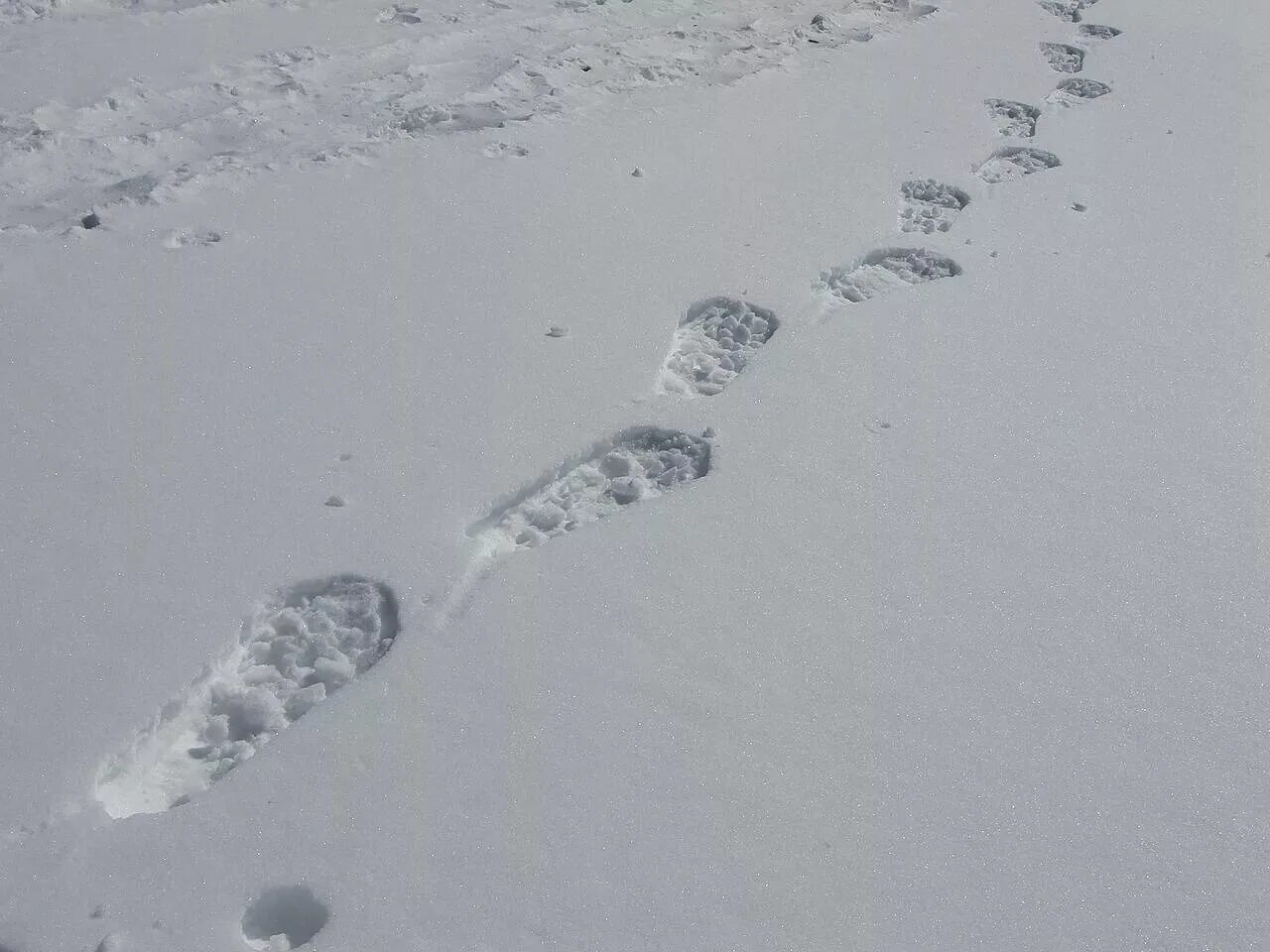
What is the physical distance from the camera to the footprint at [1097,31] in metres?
3.66

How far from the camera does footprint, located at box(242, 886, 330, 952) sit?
4.10 ft

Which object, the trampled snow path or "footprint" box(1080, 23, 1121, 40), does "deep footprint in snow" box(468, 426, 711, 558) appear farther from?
"footprint" box(1080, 23, 1121, 40)

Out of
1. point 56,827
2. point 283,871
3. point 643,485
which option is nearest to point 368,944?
point 283,871

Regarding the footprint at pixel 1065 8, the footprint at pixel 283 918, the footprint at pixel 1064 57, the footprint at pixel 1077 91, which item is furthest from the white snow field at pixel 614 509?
the footprint at pixel 1065 8

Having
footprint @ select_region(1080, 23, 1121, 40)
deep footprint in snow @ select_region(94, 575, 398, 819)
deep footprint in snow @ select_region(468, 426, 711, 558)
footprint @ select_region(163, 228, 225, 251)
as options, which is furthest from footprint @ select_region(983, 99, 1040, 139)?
deep footprint in snow @ select_region(94, 575, 398, 819)

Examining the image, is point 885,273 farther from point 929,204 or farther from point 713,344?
point 713,344

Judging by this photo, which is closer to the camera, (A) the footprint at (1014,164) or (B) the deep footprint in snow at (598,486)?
(B) the deep footprint in snow at (598,486)

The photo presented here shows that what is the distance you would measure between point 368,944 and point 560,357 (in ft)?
3.84

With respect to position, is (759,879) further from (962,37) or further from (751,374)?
(962,37)

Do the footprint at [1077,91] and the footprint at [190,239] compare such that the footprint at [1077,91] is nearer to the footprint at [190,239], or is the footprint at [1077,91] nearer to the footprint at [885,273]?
the footprint at [885,273]

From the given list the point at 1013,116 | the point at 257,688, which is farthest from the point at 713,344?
the point at 1013,116

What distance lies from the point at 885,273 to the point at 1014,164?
0.72 meters

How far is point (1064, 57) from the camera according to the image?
3.49m

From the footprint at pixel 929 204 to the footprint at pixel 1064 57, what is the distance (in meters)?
0.99
